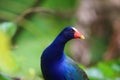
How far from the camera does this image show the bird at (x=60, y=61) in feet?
6.19

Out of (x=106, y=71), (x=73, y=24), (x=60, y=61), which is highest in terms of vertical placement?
(x=73, y=24)

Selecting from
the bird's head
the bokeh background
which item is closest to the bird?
the bird's head

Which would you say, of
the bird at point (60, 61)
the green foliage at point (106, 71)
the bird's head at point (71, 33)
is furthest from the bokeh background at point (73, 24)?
the bird's head at point (71, 33)

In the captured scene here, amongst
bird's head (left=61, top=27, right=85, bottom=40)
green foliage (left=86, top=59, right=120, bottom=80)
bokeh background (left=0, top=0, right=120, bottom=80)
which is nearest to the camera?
bird's head (left=61, top=27, right=85, bottom=40)

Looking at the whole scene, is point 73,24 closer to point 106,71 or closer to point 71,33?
point 106,71

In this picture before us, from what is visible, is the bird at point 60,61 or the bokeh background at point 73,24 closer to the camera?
the bird at point 60,61

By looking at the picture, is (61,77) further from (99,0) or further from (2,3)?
(99,0)

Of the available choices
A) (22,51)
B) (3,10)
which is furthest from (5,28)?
(3,10)

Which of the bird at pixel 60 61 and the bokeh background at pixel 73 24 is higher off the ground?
the bokeh background at pixel 73 24

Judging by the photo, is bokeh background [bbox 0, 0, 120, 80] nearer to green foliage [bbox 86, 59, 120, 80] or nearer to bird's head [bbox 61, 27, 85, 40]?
green foliage [bbox 86, 59, 120, 80]

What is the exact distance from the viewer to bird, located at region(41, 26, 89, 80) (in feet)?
6.19

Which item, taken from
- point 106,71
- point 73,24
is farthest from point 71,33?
point 73,24

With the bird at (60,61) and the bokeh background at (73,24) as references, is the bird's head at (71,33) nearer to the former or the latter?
the bird at (60,61)

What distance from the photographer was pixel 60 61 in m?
1.99
